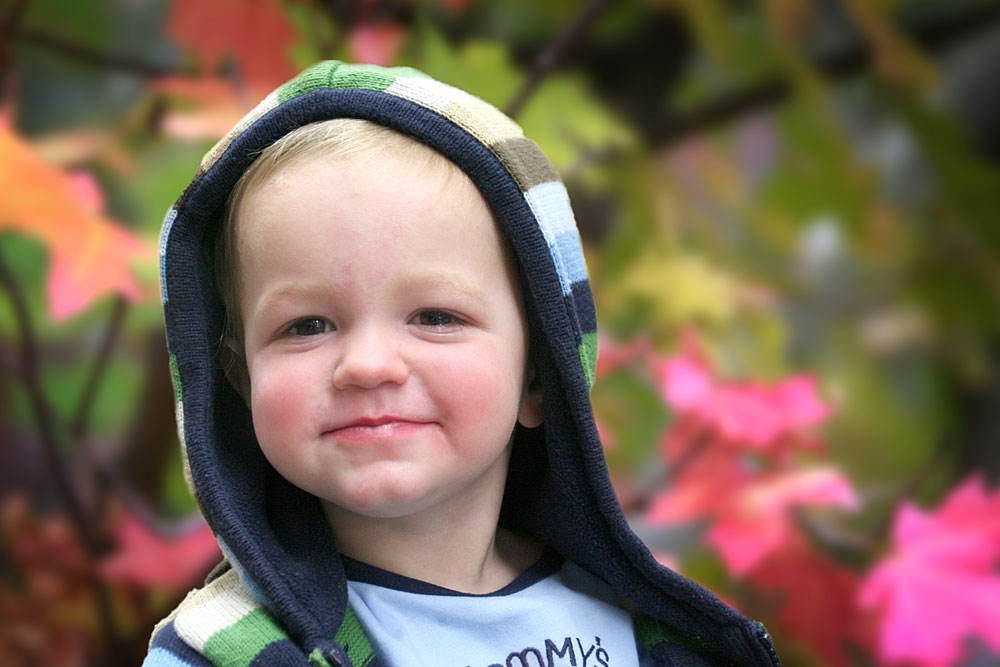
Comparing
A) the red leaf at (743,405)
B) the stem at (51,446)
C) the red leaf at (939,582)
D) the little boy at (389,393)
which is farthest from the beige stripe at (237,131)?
the red leaf at (939,582)

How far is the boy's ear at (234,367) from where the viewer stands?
3.10 ft

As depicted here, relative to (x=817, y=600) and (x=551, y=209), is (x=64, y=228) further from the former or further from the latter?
(x=817, y=600)

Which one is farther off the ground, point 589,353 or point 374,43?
point 374,43

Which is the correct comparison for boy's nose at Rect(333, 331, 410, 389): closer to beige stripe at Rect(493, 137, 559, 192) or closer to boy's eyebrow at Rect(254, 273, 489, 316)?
boy's eyebrow at Rect(254, 273, 489, 316)

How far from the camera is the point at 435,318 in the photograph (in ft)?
2.79

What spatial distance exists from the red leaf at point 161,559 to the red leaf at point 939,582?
0.87 m

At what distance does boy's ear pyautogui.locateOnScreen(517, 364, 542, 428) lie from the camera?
990mm

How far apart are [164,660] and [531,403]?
393mm

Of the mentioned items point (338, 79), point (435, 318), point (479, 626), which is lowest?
point (479, 626)

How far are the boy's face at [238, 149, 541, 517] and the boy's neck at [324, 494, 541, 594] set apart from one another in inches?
2.0

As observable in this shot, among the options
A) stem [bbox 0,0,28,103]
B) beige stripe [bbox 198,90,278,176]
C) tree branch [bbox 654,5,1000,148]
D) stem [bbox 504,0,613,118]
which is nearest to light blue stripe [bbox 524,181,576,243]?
beige stripe [bbox 198,90,278,176]

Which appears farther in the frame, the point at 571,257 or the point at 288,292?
the point at 571,257

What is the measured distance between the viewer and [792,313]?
265cm

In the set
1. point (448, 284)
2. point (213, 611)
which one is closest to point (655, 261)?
point (448, 284)
